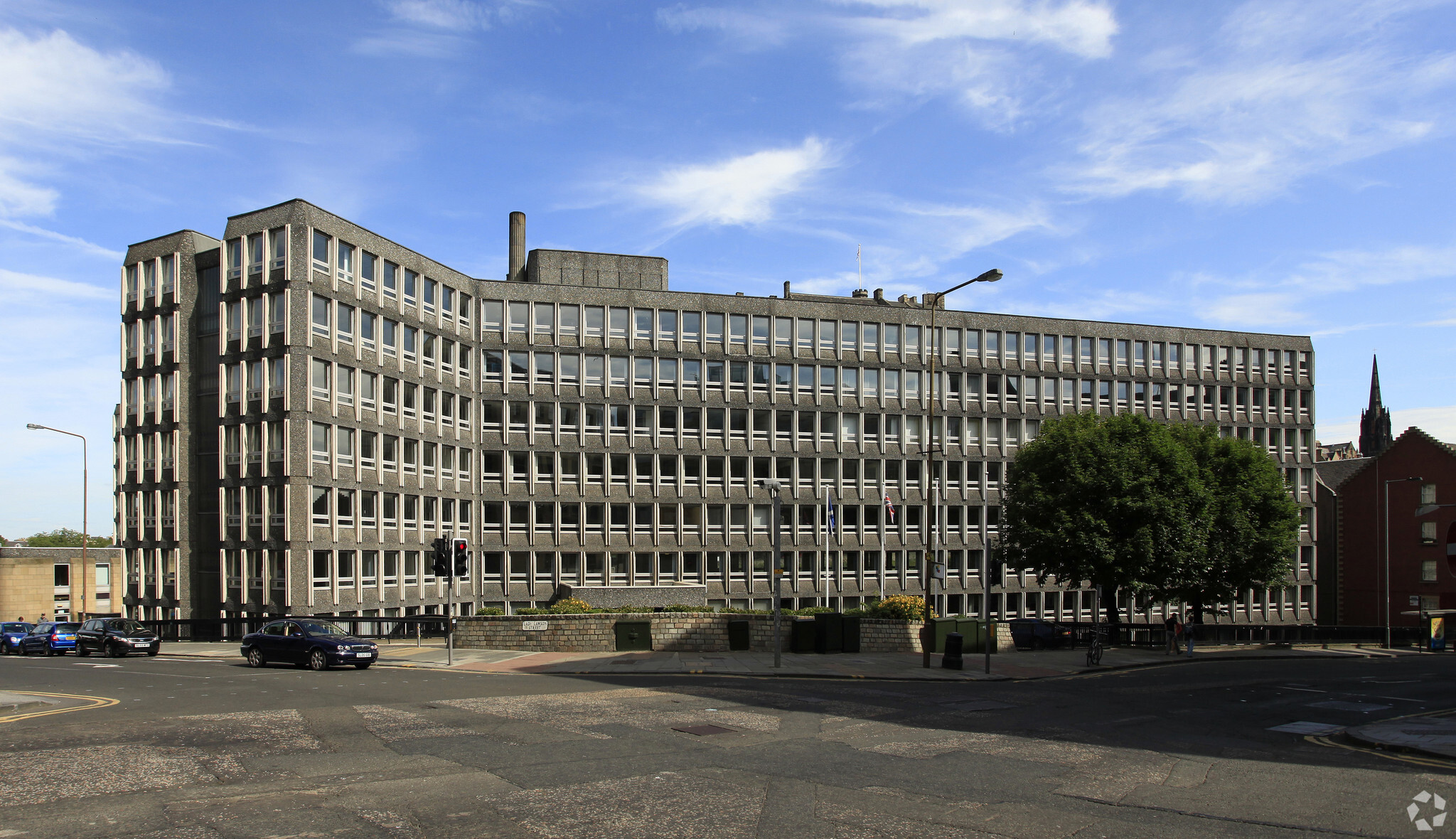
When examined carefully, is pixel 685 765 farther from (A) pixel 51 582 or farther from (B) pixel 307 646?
(A) pixel 51 582

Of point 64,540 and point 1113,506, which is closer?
point 1113,506

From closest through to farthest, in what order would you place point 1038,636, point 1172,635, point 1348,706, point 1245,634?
point 1348,706, point 1172,635, point 1038,636, point 1245,634

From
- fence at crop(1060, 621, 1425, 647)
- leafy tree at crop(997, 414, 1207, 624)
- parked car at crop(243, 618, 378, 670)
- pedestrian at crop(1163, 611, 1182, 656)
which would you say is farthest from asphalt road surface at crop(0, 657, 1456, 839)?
fence at crop(1060, 621, 1425, 647)

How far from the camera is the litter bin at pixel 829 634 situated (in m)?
33.6

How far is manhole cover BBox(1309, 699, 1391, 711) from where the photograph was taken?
877 inches

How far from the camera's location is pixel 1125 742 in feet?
53.1

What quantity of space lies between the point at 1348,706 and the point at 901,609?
14.5m

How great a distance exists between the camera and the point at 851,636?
33.9 m

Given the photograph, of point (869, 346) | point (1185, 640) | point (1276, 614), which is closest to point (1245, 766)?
point (1185, 640)

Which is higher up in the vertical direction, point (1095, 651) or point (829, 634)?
point (829, 634)

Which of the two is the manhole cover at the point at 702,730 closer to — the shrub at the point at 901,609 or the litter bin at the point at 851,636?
the litter bin at the point at 851,636

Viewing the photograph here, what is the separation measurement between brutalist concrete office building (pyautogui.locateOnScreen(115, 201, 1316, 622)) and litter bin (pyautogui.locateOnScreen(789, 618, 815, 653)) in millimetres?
6800

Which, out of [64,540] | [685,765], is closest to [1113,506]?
[685,765]

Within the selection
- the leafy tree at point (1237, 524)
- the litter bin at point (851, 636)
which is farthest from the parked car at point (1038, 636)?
the litter bin at point (851, 636)
